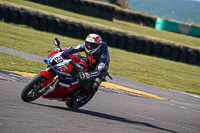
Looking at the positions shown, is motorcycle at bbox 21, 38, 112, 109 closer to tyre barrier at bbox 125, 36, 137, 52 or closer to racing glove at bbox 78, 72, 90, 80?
racing glove at bbox 78, 72, 90, 80

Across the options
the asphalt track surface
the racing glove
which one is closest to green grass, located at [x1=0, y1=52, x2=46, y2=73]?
the asphalt track surface

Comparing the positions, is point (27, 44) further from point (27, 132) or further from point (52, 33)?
point (27, 132)

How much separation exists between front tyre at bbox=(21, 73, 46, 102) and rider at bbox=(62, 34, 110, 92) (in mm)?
625

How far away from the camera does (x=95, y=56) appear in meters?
7.02

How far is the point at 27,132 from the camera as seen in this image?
4555mm

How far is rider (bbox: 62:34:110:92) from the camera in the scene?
675 cm

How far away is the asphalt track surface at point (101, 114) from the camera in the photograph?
514cm

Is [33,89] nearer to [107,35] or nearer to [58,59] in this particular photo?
[58,59]

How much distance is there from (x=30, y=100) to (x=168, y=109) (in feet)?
13.8

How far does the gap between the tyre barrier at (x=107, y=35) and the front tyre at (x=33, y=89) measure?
14.5 metres

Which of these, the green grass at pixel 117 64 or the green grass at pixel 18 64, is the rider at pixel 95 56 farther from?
the green grass at pixel 117 64

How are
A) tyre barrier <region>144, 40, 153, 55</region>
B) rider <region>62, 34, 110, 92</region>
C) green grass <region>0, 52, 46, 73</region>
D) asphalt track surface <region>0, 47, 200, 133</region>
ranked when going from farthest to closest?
tyre barrier <region>144, 40, 153, 55</region> → green grass <region>0, 52, 46, 73</region> → rider <region>62, 34, 110, 92</region> → asphalt track surface <region>0, 47, 200, 133</region>

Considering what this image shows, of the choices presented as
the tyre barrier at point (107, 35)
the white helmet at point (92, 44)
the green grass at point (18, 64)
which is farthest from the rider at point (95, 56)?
the tyre barrier at point (107, 35)

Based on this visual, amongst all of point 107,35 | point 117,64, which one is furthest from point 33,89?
point 107,35
